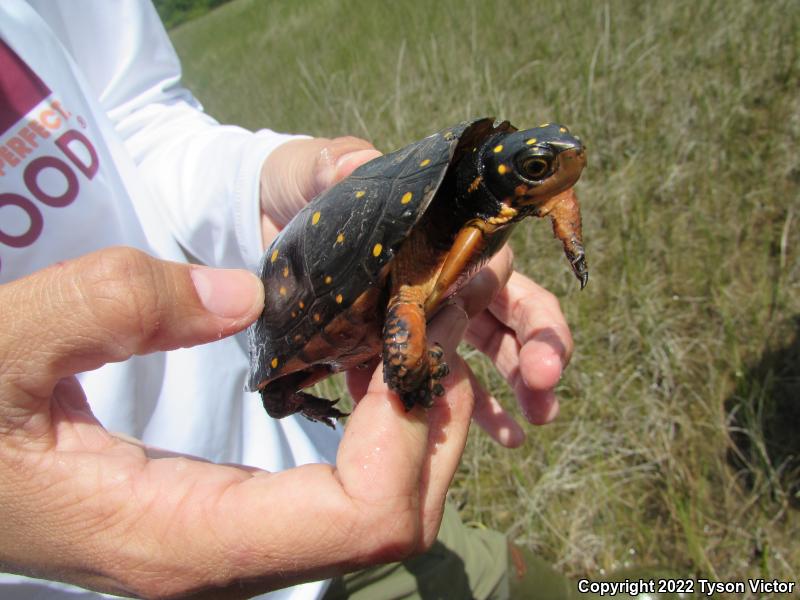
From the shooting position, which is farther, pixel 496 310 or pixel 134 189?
pixel 496 310

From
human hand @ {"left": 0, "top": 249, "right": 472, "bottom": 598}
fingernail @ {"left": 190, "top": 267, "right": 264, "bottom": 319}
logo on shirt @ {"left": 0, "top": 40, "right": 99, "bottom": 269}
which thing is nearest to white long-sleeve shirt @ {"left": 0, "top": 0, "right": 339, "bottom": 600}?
logo on shirt @ {"left": 0, "top": 40, "right": 99, "bottom": 269}

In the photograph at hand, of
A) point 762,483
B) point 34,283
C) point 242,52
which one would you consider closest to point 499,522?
point 762,483

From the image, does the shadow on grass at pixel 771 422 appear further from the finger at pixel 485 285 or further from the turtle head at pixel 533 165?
the turtle head at pixel 533 165

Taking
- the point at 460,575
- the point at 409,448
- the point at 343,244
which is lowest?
the point at 460,575

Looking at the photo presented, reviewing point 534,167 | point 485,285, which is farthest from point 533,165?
point 485,285

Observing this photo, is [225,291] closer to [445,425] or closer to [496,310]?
[445,425]

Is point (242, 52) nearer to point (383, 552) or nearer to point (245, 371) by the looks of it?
point (245, 371)

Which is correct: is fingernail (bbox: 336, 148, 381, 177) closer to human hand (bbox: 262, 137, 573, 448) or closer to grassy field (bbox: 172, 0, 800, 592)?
human hand (bbox: 262, 137, 573, 448)
